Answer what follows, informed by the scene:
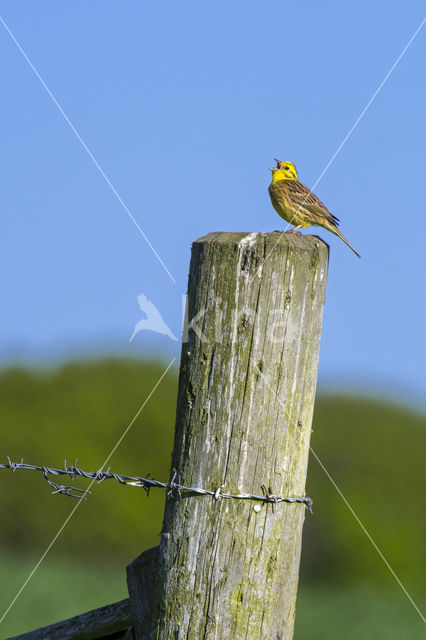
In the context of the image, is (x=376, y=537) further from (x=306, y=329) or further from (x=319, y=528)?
(x=306, y=329)

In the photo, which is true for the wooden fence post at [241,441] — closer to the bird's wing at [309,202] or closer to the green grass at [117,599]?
the bird's wing at [309,202]

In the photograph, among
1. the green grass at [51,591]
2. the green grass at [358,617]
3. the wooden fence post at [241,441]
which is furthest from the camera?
the green grass at [358,617]

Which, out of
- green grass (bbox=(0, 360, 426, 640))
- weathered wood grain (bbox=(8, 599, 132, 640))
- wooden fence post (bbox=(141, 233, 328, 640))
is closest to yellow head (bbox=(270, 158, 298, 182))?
wooden fence post (bbox=(141, 233, 328, 640))

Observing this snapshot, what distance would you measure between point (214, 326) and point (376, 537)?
56.0 feet

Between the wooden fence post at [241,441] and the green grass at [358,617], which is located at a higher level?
the wooden fence post at [241,441]

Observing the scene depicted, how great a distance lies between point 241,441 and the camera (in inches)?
128

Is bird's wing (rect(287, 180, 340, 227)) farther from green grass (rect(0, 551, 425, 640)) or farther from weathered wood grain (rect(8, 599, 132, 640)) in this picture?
green grass (rect(0, 551, 425, 640))

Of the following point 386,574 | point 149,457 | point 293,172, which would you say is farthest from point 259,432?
point 386,574

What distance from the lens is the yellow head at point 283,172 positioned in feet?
24.1

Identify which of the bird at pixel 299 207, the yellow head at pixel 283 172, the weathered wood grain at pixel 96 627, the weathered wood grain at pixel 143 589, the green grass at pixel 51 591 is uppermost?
the yellow head at pixel 283 172

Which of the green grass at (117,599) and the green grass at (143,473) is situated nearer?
the green grass at (117,599)

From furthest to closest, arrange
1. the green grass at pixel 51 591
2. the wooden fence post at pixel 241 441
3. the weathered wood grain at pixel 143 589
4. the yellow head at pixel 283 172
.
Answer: the green grass at pixel 51 591
the yellow head at pixel 283 172
the weathered wood grain at pixel 143 589
the wooden fence post at pixel 241 441

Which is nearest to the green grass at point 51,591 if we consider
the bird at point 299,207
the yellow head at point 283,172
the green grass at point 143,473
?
the green grass at point 143,473

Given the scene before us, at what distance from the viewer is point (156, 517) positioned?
21.0m
